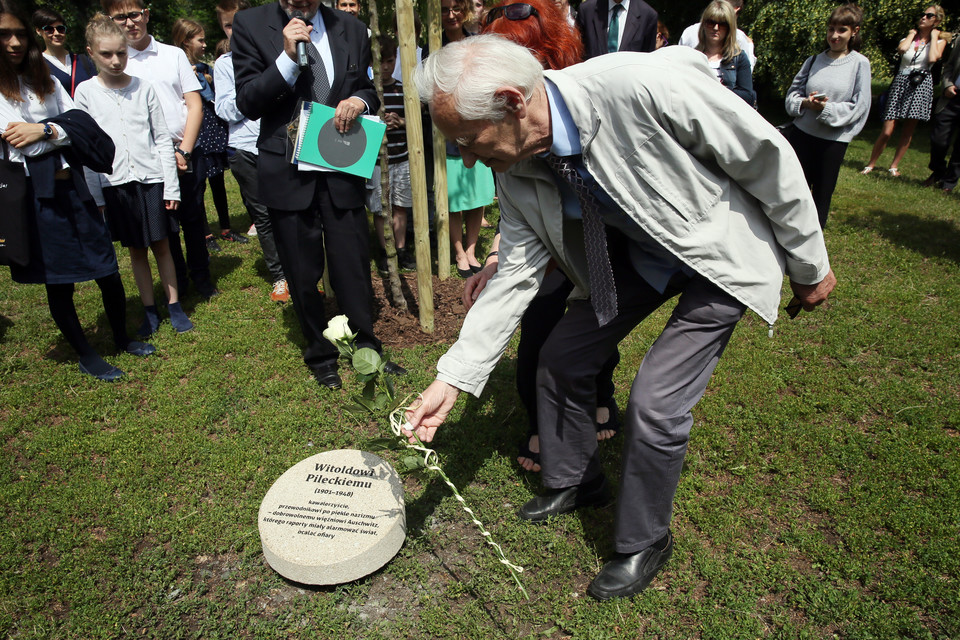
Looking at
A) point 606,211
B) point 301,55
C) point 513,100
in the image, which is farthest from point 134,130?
point 606,211

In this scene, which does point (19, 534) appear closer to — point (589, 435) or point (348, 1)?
point (589, 435)

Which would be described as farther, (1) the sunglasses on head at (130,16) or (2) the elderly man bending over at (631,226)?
(1) the sunglasses on head at (130,16)

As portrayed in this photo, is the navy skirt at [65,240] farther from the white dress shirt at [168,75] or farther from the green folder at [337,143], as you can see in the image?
the green folder at [337,143]

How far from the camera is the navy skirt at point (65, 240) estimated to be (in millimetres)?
3807

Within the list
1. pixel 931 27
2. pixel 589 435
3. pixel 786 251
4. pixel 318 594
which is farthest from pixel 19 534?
pixel 931 27

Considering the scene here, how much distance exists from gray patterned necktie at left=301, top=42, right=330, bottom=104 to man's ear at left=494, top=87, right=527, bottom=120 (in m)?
2.13

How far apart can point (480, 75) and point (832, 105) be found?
16.3 ft

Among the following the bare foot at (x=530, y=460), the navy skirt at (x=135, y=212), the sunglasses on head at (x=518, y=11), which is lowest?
the bare foot at (x=530, y=460)

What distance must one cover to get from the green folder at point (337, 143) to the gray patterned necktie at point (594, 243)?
1886 millimetres

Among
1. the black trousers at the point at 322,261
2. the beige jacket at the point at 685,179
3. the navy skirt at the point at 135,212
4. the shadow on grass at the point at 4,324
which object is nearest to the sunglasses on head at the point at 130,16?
the navy skirt at the point at 135,212

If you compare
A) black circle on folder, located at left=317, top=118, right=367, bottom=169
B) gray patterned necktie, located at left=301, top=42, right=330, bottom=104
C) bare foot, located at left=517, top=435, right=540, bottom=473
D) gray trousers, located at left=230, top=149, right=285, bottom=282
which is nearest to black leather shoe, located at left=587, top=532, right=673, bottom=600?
bare foot, located at left=517, top=435, right=540, bottom=473

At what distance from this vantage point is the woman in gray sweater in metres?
5.57

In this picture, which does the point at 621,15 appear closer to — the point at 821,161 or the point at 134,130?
the point at 821,161

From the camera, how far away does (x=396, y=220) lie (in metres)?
6.03
